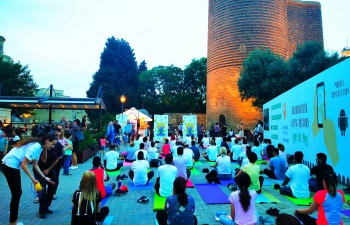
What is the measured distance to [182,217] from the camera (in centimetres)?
374

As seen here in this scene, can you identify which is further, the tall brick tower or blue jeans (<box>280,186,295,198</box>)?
the tall brick tower

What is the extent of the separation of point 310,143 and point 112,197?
25.8 feet

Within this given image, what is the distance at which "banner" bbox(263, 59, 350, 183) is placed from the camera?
26.0 ft

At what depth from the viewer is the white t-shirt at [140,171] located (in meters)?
7.92

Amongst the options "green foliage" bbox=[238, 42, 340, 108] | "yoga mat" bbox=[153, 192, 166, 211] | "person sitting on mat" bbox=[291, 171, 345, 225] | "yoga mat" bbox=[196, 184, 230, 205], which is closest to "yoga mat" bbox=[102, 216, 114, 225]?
"yoga mat" bbox=[153, 192, 166, 211]

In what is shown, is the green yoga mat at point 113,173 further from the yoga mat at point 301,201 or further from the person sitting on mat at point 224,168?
the yoga mat at point 301,201

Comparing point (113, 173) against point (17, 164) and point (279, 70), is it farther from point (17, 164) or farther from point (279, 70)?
point (279, 70)

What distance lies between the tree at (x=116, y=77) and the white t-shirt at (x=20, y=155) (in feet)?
130

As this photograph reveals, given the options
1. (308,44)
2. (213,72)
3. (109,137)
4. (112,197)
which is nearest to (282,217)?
(112,197)

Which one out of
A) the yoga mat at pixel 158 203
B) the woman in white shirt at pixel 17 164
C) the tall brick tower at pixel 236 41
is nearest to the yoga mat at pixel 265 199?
the yoga mat at pixel 158 203

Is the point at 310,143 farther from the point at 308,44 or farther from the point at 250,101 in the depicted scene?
the point at 250,101

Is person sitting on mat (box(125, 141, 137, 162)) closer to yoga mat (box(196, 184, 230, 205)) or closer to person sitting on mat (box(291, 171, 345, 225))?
yoga mat (box(196, 184, 230, 205))

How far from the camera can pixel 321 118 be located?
376 inches

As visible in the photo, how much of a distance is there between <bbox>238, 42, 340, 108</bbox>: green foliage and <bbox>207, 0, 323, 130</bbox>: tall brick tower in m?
4.68
